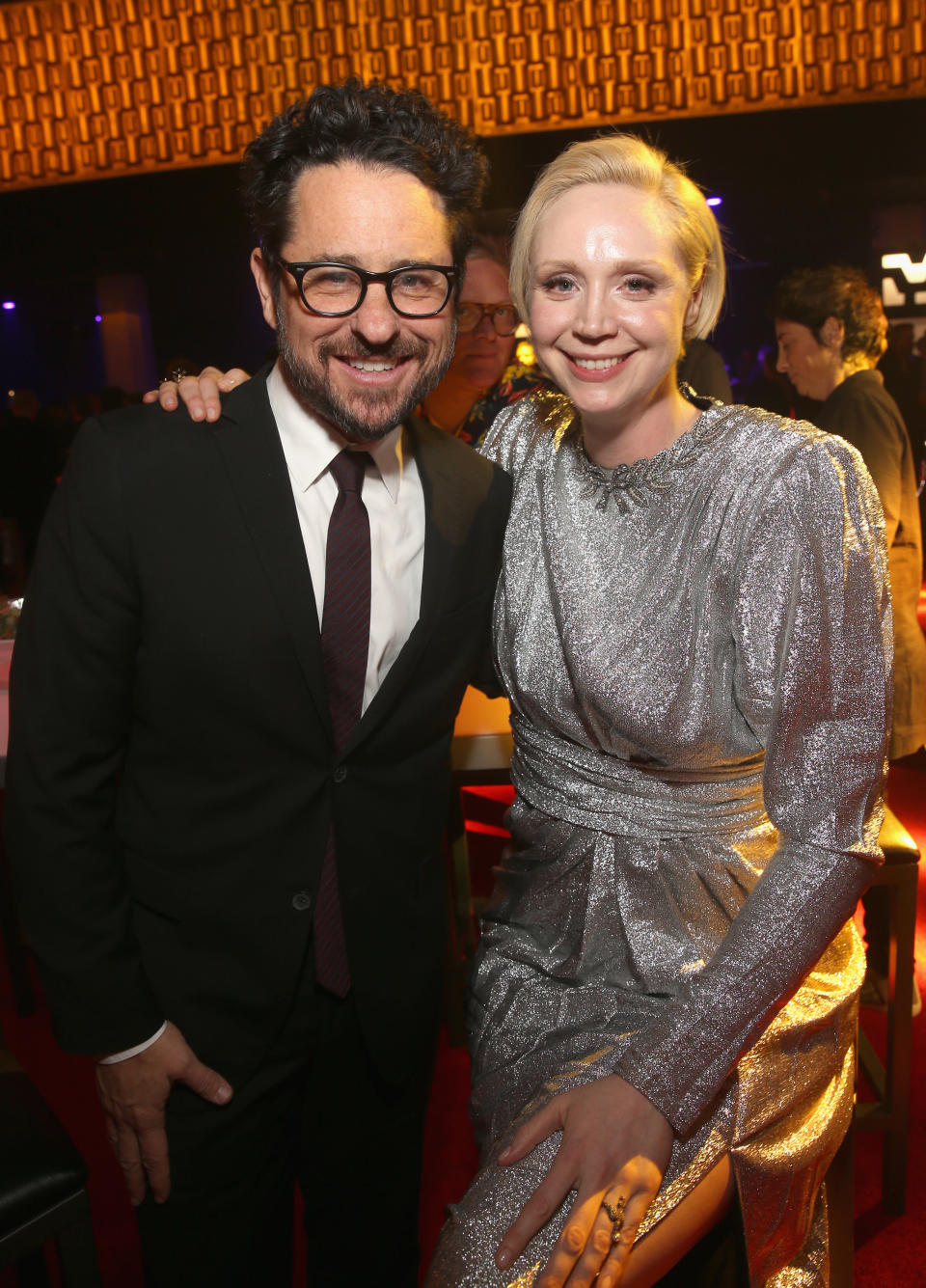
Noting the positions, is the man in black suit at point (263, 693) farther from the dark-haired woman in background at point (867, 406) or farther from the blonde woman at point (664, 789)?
the dark-haired woman in background at point (867, 406)

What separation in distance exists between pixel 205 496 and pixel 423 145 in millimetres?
521

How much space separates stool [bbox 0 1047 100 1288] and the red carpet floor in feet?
2.85

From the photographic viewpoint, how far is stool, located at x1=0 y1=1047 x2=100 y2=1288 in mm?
1170

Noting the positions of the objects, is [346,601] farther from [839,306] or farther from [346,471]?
[839,306]

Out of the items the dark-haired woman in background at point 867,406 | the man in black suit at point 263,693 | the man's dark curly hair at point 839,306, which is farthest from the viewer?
the man's dark curly hair at point 839,306

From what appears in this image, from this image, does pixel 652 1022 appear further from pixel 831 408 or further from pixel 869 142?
pixel 869 142

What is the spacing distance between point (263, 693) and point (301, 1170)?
840mm

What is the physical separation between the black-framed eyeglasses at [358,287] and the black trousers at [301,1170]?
0.90 metres

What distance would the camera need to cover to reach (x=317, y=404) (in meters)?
1.30

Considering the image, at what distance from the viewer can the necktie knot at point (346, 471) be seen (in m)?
1.33

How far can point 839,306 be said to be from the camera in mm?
3303

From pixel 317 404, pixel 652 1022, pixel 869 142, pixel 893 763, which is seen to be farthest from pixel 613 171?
pixel 869 142

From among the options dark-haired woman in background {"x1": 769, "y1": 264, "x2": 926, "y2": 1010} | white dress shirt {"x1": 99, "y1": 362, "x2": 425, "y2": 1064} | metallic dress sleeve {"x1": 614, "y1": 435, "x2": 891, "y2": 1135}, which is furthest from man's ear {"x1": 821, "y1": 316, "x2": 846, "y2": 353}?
white dress shirt {"x1": 99, "y1": 362, "x2": 425, "y2": 1064}

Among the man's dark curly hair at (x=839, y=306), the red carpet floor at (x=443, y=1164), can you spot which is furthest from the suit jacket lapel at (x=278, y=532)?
the man's dark curly hair at (x=839, y=306)
